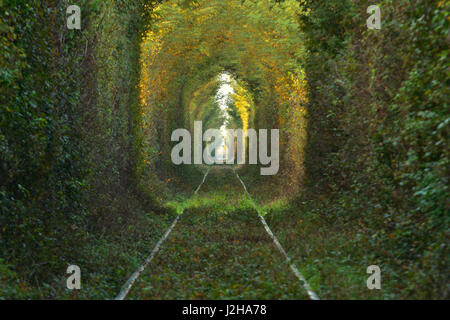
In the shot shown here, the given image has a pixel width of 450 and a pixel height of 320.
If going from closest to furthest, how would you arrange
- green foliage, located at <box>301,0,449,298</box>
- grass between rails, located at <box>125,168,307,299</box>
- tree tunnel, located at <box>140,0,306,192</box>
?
1. green foliage, located at <box>301,0,449,298</box>
2. grass between rails, located at <box>125,168,307,299</box>
3. tree tunnel, located at <box>140,0,306,192</box>

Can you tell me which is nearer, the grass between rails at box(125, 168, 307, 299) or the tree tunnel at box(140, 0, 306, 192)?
the grass between rails at box(125, 168, 307, 299)

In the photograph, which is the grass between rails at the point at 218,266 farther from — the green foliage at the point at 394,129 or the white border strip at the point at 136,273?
the green foliage at the point at 394,129

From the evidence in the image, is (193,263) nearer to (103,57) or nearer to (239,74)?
(103,57)

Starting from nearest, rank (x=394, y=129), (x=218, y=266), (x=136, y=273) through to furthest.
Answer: (x=394, y=129) → (x=136, y=273) → (x=218, y=266)

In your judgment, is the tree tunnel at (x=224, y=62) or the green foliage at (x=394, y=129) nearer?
the green foliage at (x=394, y=129)

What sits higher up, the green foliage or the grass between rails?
the green foliage

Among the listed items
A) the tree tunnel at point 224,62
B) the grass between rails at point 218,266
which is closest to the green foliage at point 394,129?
the grass between rails at point 218,266

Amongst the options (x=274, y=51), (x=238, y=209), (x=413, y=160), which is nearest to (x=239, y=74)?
(x=274, y=51)

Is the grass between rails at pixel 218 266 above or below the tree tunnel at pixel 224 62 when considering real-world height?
below

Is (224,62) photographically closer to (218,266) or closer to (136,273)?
(218,266)

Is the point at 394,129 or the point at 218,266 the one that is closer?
the point at 394,129

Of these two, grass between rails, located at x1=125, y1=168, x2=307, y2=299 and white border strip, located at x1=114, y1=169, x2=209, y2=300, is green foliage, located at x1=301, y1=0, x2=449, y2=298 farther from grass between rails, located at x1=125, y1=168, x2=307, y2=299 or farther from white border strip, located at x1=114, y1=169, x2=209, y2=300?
white border strip, located at x1=114, y1=169, x2=209, y2=300

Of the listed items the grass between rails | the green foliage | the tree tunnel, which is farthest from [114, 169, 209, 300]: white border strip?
the tree tunnel

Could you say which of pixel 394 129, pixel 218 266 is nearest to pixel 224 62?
pixel 218 266
